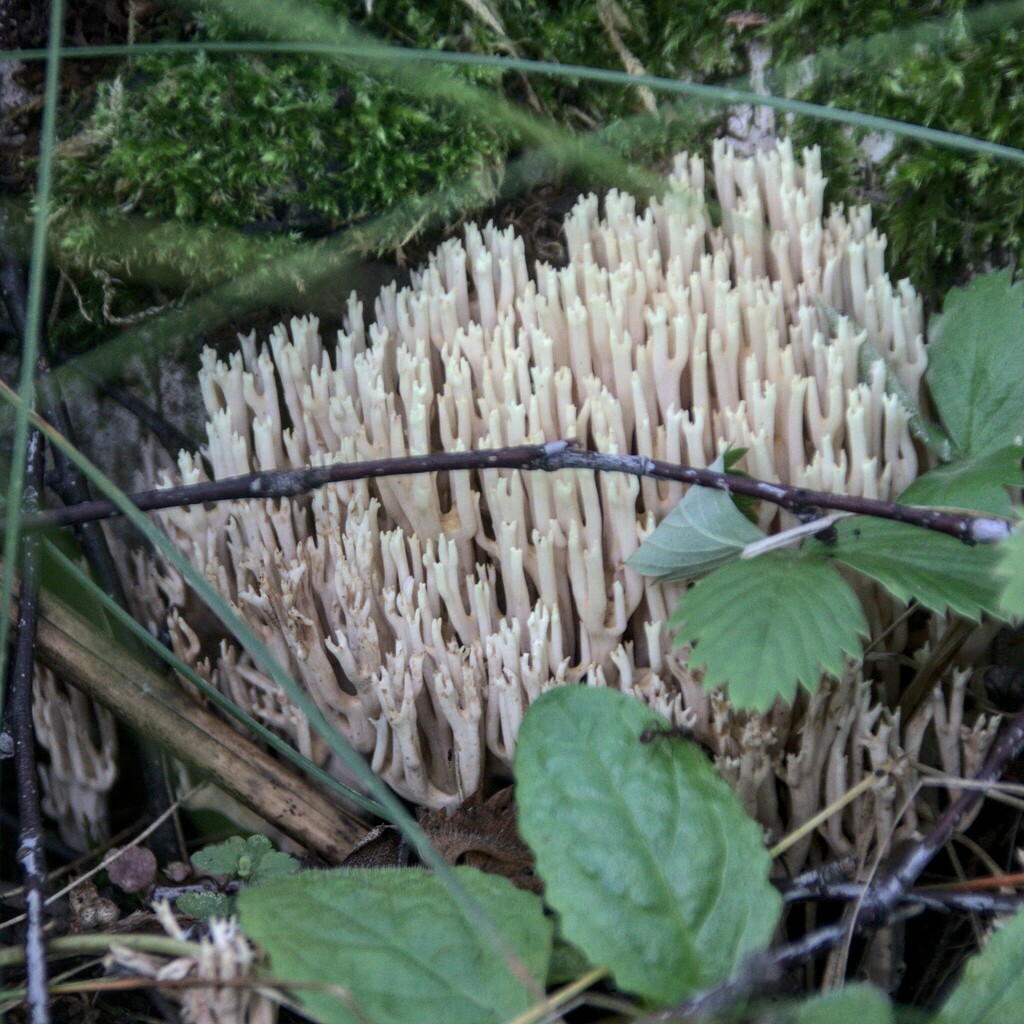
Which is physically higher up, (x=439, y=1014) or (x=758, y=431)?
(x=758, y=431)

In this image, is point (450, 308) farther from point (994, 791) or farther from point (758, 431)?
point (994, 791)

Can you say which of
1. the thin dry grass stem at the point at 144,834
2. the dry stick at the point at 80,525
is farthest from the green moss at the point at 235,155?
the thin dry grass stem at the point at 144,834

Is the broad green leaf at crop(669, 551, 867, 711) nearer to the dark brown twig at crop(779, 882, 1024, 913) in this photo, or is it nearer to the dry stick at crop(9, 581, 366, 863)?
the dark brown twig at crop(779, 882, 1024, 913)

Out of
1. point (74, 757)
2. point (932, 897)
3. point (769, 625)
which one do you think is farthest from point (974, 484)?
point (74, 757)

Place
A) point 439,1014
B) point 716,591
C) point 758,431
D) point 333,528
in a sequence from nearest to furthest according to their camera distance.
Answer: point 439,1014 → point 716,591 → point 758,431 → point 333,528

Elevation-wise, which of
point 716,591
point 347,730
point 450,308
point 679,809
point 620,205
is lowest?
point 347,730

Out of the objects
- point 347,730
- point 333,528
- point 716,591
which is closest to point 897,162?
point 716,591
